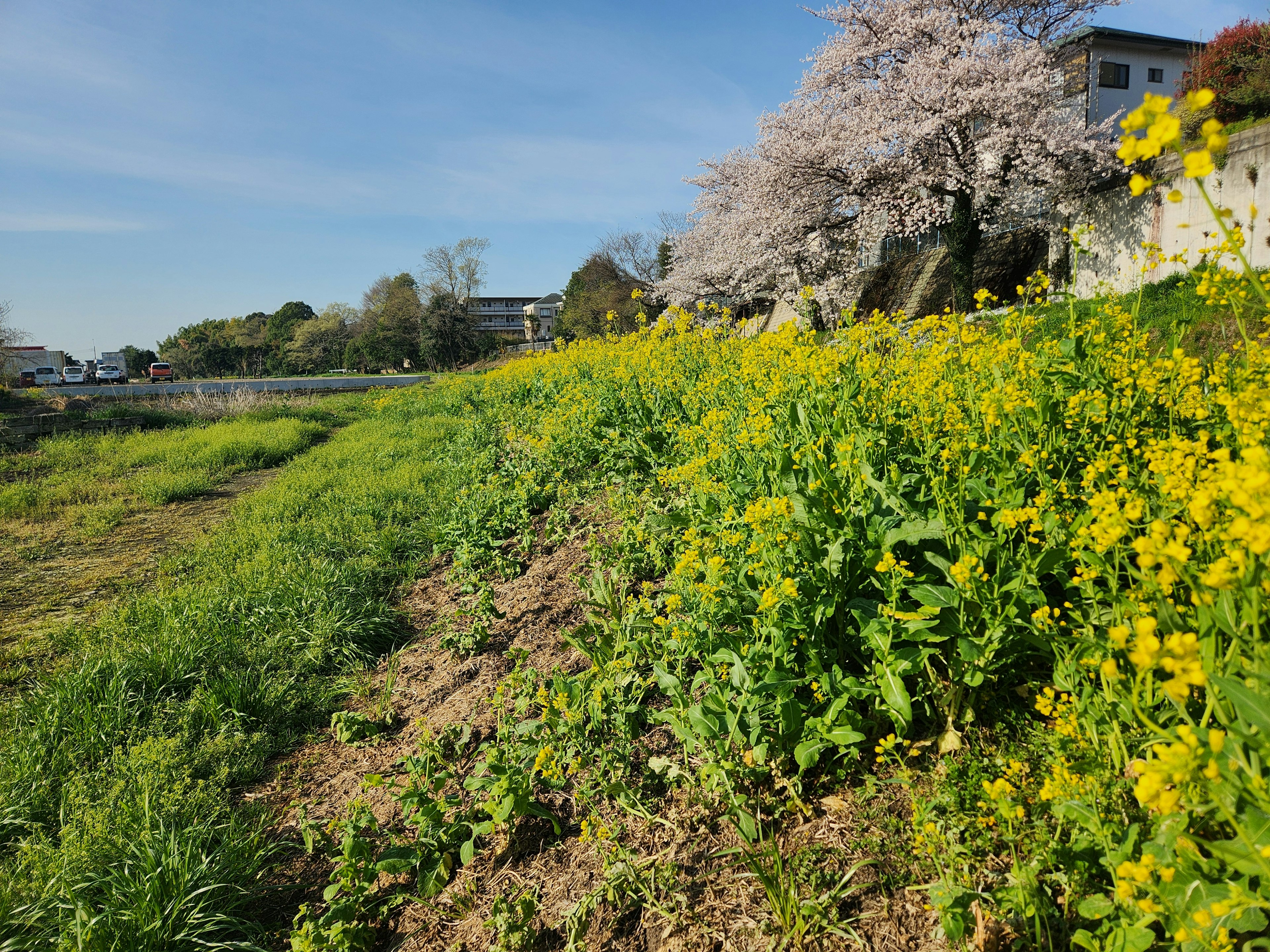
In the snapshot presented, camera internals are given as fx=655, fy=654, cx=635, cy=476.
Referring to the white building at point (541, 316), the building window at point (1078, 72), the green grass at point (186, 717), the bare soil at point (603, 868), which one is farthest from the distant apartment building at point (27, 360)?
the white building at point (541, 316)

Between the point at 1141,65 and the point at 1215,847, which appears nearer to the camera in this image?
the point at 1215,847

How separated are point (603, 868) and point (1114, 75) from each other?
33.7 meters

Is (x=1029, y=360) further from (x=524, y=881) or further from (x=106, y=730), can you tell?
(x=106, y=730)

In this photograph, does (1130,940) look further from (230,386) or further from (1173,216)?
(230,386)

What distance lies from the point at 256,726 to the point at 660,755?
2.29 meters

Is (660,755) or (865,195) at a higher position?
(865,195)

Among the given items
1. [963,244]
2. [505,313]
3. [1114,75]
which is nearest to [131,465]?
[963,244]

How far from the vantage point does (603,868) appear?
7.29ft

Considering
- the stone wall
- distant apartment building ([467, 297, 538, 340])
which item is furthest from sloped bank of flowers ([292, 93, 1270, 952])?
distant apartment building ([467, 297, 538, 340])

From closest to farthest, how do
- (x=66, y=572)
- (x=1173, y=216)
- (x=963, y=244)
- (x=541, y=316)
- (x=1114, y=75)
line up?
1. (x=66, y=572)
2. (x=1173, y=216)
3. (x=963, y=244)
4. (x=1114, y=75)
5. (x=541, y=316)

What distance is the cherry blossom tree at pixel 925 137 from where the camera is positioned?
15609 mm

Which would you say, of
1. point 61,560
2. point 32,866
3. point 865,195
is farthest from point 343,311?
point 32,866

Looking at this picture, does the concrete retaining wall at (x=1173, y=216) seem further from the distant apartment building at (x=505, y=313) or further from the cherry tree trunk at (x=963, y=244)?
the distant apartment building at (x=505, y=313)

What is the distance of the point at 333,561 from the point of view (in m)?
5.51
